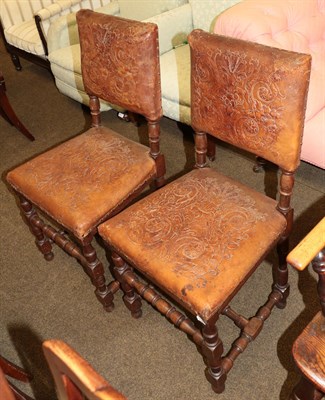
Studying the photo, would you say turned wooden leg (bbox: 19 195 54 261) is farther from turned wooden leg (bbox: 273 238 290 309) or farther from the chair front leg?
turned wooden leg (bbox: 273 238 290 309)

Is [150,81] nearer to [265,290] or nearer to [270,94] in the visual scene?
[270,94]

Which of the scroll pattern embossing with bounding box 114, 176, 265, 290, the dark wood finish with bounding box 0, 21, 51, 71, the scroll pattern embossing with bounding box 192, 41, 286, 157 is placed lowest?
the dark wood finish with bounding box 0, 21, 51, 71

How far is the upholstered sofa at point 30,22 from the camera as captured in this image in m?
3.09

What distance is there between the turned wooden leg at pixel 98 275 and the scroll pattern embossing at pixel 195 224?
209 millimetres

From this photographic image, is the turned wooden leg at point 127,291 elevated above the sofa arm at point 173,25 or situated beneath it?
situated beneath

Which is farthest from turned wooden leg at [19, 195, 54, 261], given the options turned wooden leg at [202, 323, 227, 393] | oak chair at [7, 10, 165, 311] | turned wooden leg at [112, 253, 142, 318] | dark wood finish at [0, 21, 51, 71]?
dark wood finish at [0, 21, 51, 71]

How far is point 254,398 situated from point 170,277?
1.76 ft

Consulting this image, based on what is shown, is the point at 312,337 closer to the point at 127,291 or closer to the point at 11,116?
the point at 127,291

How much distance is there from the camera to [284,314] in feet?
5.40

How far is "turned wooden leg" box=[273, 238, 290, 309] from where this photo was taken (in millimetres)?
A: 1509

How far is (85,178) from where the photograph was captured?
1.62 m

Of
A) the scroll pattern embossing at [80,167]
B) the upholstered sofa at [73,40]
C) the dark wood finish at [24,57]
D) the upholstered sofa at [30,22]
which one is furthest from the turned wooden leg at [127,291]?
the dark wood finish at [24,57]

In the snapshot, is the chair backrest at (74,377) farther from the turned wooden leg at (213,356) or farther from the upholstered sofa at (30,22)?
the upholstered sofa at (30,22)

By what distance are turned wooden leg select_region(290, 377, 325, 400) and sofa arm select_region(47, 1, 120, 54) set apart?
2.55 meters
